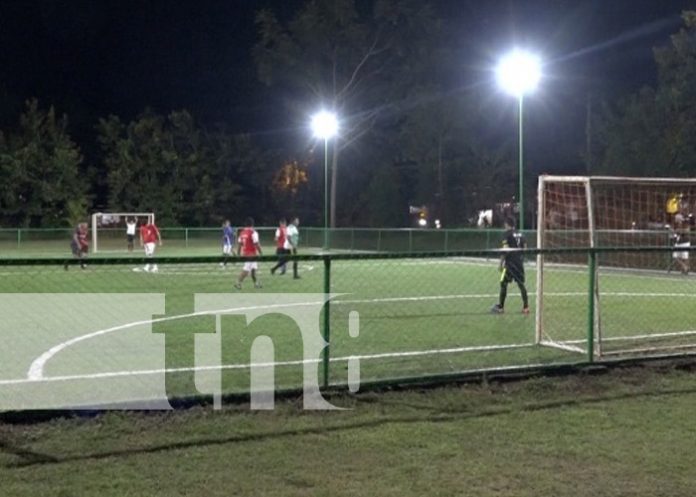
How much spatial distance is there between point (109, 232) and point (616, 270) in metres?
29.9

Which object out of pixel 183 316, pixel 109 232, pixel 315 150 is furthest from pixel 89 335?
pixel 315 150

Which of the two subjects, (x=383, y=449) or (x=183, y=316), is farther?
(x=183, y=316)

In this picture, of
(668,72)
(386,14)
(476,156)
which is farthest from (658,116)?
(386,14)

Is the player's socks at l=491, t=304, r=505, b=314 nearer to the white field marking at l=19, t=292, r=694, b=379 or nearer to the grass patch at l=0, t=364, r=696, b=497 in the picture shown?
the white field marking at l=19, t=292, r=694, b=379

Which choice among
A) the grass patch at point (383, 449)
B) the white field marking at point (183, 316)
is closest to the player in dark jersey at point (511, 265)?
the white field marking at point (183, 316)

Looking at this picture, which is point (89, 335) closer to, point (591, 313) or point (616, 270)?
point (591, 313)

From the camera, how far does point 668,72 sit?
41.1m

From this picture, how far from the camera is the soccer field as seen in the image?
9.40 metres

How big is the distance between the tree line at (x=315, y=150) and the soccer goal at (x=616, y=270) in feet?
55.2

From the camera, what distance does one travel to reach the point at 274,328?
13227 millimetres

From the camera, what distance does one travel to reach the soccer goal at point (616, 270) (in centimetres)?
1157

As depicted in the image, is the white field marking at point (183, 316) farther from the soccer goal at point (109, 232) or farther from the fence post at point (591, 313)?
the soccer goal at point (109, 232)

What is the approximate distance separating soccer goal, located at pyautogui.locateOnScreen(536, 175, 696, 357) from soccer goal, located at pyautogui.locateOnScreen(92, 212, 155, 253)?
23.9 metres

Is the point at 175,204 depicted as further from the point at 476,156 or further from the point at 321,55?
the point at 476,156
